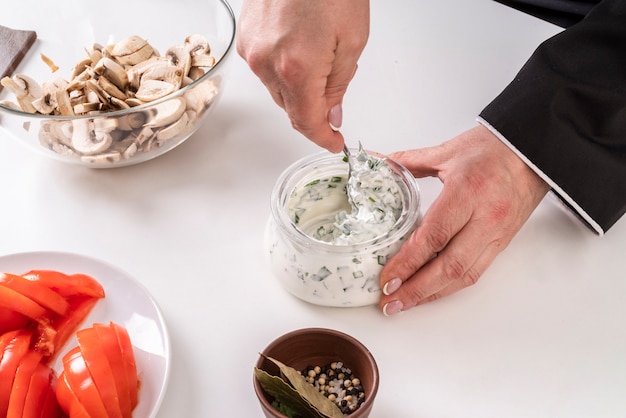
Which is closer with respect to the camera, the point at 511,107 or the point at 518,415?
the point at 518,415

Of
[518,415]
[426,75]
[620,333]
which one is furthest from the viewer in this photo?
[426,75]

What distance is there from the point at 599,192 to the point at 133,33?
976 millimetres

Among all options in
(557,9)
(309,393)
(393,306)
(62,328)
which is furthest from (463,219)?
(557,9)

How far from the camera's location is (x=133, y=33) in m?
1.63

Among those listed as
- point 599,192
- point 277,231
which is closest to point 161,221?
point 277,231

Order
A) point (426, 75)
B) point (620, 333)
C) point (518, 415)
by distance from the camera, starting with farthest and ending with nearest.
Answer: point (426, 75), point (620, 333), point (518, 415)

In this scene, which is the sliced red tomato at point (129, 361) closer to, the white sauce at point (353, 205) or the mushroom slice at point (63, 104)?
the white sauce at point (353, 205)

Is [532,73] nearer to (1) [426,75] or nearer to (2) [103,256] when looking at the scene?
(1) [426,75]

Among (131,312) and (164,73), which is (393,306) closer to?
(131,312)

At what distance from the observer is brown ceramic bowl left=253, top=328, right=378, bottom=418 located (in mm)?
1031

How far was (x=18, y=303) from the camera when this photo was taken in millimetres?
1113

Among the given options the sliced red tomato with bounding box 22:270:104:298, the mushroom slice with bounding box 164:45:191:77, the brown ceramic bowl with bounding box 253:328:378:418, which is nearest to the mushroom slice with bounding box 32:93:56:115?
the mushroom slice with bounding box 164:45:191:77

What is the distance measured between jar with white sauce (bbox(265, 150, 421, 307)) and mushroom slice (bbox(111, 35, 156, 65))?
44cm

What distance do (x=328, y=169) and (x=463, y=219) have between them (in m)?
0.23
